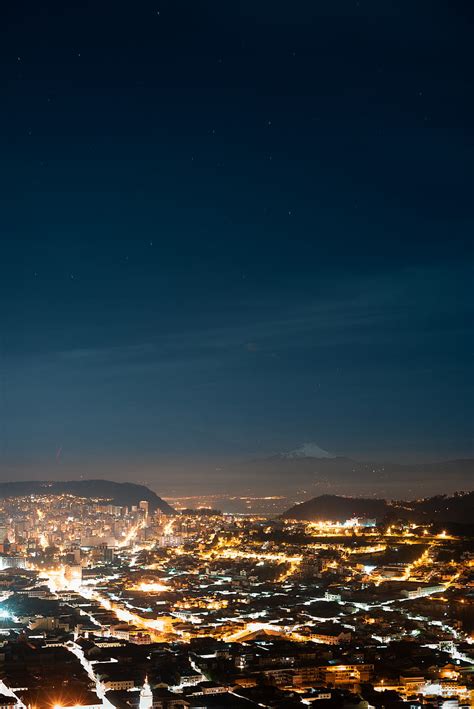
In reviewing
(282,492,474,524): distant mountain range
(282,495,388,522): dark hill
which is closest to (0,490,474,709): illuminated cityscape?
(282,492,474,524): distant mountain range

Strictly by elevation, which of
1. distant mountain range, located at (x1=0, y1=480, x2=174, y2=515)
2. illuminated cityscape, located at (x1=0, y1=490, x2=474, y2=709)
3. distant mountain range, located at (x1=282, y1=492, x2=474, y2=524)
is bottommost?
illuminated cityscape, located at (x1=0, y1=490, x2=474, y2=709)

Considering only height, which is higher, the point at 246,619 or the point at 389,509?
the point at 389,509

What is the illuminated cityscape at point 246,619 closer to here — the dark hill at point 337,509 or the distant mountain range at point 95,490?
the dark hill at point 337,509

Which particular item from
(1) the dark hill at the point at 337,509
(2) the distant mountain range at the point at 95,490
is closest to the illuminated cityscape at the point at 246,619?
(1) the dark hill at the point at 337,509

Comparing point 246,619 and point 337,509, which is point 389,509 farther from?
point 246,619

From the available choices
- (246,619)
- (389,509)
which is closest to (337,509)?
(389,509)

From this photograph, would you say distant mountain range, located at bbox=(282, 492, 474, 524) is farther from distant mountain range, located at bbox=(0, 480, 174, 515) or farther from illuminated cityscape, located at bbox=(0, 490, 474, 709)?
distant mountain range, located at bbox=(0, 480, 174, 515)
